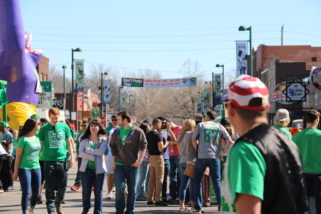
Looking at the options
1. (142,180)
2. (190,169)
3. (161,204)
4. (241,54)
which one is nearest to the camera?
(190,169)

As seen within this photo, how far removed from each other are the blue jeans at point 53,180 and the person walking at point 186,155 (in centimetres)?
249

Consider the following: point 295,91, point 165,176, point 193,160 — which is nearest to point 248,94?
point 193,160

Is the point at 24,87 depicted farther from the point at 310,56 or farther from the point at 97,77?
the point at 97,77

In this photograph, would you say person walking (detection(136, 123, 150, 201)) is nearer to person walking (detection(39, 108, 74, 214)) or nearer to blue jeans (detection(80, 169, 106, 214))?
person walking (detection(39, 108, 74, 214))

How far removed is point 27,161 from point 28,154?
0.11 metres

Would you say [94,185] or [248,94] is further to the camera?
[94,185]

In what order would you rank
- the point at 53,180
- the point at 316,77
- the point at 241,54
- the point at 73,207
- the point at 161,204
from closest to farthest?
the point at 53,180, the point at 73,207, the point at 161,204, the point at 316,77, the point at 241,54

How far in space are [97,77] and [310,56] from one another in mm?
65730

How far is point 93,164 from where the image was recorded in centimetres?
997

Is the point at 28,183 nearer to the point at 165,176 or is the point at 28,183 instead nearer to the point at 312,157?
the point at 165,176

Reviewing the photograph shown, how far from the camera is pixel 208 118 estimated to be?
441 inches

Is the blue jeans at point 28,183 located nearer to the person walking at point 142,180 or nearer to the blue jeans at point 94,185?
the blue jeans at point 94,185

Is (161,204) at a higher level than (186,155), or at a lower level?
lower

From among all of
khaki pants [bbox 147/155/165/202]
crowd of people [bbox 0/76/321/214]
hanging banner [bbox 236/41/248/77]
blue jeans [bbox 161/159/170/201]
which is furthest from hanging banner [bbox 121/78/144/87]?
khaki pants [bbox 147/155/165/202]
